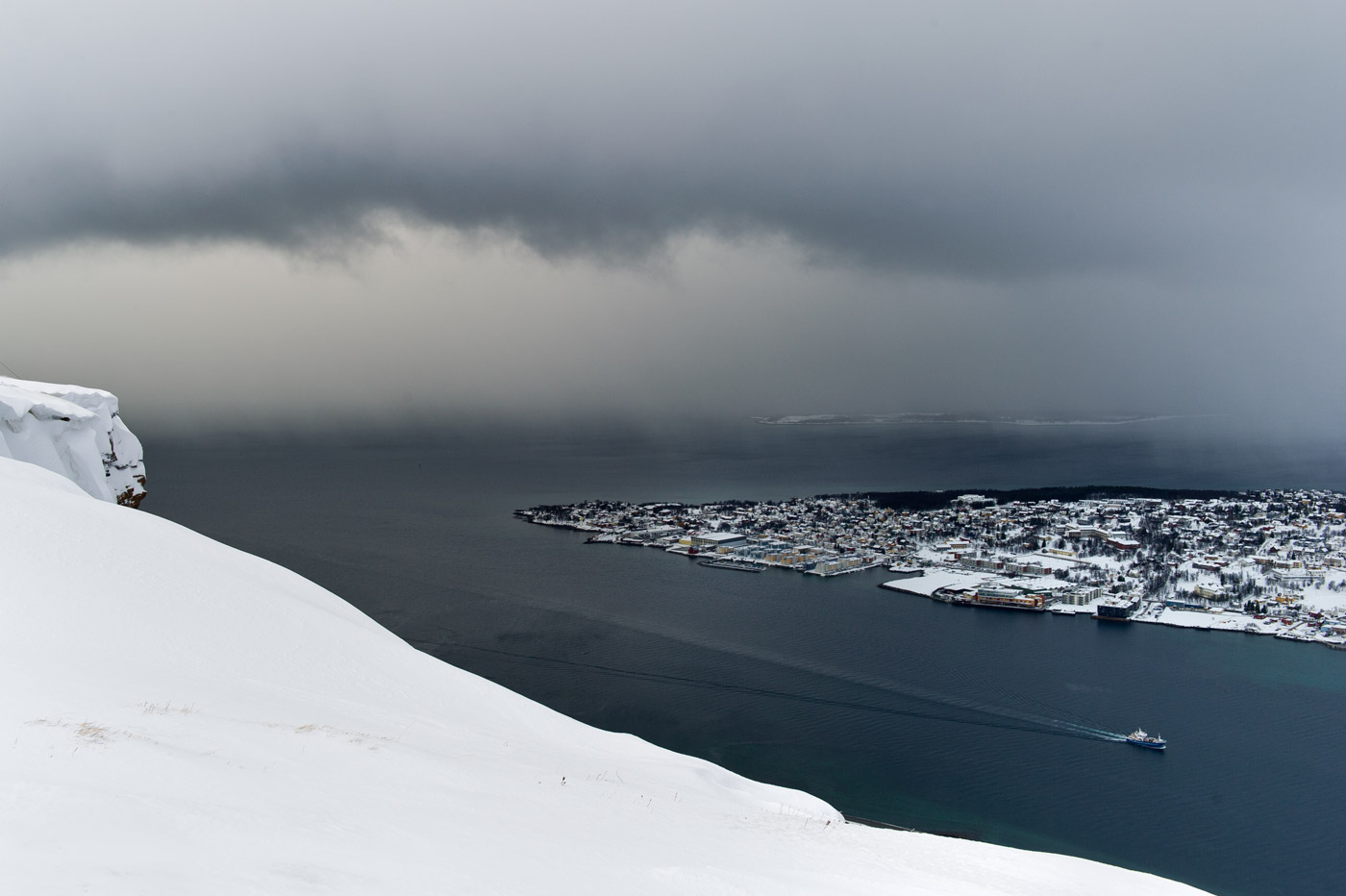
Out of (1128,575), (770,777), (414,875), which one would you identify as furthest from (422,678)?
(1128,575)

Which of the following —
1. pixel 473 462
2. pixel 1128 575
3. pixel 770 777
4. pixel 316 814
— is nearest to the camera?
pixel 316 814

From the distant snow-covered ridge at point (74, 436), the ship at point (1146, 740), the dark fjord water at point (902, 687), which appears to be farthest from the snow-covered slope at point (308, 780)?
the ship at point (1146, 740)

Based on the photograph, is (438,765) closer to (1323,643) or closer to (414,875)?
(414,875)

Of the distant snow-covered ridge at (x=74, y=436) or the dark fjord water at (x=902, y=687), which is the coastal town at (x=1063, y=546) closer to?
the dark fjord water at (x=902, y=687)

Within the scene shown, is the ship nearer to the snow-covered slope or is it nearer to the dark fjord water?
the dark fjord water

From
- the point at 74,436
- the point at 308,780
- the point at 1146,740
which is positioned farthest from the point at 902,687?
the point at 74,436

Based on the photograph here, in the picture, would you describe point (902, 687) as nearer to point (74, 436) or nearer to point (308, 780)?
point (308, 780)
